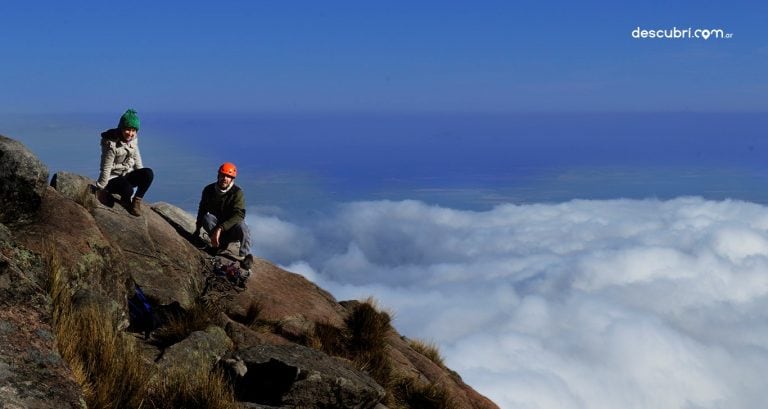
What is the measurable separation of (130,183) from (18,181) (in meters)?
3.78

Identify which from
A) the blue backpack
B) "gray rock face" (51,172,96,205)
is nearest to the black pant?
"gray rock face" (51,172,96,205)

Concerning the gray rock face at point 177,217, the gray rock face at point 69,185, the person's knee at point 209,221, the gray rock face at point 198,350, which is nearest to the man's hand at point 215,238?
the person's knee at point 209,221

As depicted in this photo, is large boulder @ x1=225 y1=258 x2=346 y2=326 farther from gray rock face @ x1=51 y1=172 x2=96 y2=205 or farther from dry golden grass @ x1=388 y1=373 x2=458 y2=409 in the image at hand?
gray rock face @ x1=51 y1=172 x2=96 y2=205

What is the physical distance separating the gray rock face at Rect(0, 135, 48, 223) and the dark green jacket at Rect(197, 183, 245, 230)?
13.9 feet

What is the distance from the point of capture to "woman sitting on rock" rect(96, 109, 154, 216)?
1476 centimetres

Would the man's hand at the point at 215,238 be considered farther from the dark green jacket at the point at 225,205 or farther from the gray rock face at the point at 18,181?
the gray rock face at the point at 18,181

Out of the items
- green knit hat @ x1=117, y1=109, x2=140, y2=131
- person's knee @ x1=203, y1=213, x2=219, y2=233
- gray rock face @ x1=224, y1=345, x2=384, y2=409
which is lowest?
gray rock face @ x1=224, y1=345, x2=384, y2=409

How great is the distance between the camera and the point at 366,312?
1591cm

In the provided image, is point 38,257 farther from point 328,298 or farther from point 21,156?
point 328,298

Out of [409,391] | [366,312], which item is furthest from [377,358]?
[366,312]

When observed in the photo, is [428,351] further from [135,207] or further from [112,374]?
[112,374]

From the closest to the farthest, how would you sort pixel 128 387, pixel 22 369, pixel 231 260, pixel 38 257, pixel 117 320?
pixel 22 369 → pixel 128 387 → pixel 38 257 → pixel 117 320 → pixel 231 260

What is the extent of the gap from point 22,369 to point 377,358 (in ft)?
29.3

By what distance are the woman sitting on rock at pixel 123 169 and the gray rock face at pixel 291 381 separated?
20.5ft
